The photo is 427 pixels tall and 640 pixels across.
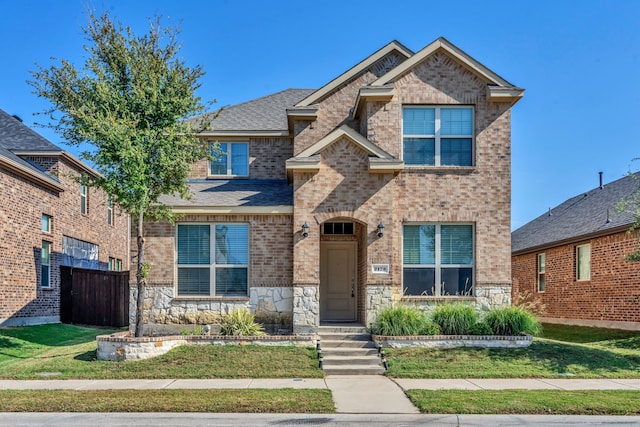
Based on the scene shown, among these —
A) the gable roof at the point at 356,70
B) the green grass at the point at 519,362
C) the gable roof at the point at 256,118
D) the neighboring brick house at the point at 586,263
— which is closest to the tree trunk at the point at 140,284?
the gable roof at the point at 256,118

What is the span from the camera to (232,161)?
704 inches

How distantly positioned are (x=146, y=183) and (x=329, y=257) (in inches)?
229

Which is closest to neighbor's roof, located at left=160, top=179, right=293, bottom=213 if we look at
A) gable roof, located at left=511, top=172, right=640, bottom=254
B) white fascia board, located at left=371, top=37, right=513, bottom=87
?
white fascia board, located at left=371, top=37, right=513, bottom=87

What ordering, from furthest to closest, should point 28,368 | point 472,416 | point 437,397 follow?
point 28,368 < point 437,397 < point 472,416

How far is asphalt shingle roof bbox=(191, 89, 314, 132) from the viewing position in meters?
17.9

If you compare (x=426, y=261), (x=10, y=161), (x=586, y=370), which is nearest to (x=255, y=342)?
(x=426, y=261)

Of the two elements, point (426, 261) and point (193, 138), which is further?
point (426, 261)

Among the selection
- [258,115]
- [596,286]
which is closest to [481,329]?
[596,286]

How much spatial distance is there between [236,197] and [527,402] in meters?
9.38

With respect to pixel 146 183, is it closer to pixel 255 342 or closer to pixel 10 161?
pixel 255 342

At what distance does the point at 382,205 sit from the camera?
14641 millimetres

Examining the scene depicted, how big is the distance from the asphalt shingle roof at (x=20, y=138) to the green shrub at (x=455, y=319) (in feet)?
46.5

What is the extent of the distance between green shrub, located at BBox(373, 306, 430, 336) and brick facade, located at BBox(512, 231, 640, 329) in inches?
145

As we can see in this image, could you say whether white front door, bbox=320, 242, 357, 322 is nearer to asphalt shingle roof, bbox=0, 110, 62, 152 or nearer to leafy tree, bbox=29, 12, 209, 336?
leafy tree, bbox=29, 12, 209, 336
